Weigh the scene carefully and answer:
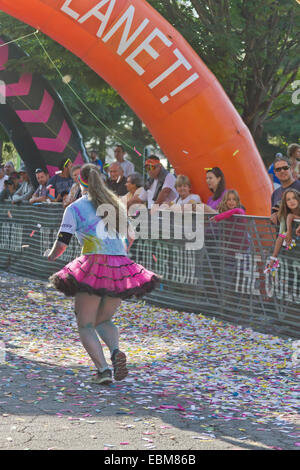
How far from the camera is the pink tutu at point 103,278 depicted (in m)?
7.12

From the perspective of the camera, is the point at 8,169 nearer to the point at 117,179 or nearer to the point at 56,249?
the point at 117,179

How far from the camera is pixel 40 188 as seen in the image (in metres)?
16.7

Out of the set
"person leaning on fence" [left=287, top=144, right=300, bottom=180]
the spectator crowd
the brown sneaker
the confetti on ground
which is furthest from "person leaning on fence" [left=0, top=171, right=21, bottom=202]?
the brown sneaker

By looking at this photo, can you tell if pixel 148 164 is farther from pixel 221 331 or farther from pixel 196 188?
pixel 221 331

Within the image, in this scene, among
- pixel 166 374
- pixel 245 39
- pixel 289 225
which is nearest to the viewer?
pixel 166 374

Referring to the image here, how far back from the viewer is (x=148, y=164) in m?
12.9

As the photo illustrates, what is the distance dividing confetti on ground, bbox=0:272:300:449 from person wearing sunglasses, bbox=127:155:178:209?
182cm

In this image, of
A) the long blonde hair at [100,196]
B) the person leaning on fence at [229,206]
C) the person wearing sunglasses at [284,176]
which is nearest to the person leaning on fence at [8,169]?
the person leaning on fence at [229,206]

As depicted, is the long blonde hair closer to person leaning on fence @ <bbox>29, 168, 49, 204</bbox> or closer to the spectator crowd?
the spectator crowd

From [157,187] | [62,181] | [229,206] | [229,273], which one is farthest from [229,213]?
[62,181]

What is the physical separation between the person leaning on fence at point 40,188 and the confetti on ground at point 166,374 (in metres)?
4.62

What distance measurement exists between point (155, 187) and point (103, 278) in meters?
6.00

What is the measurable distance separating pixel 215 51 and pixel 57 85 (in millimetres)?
11664

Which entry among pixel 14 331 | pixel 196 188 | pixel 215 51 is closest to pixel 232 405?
pixel 14 331
